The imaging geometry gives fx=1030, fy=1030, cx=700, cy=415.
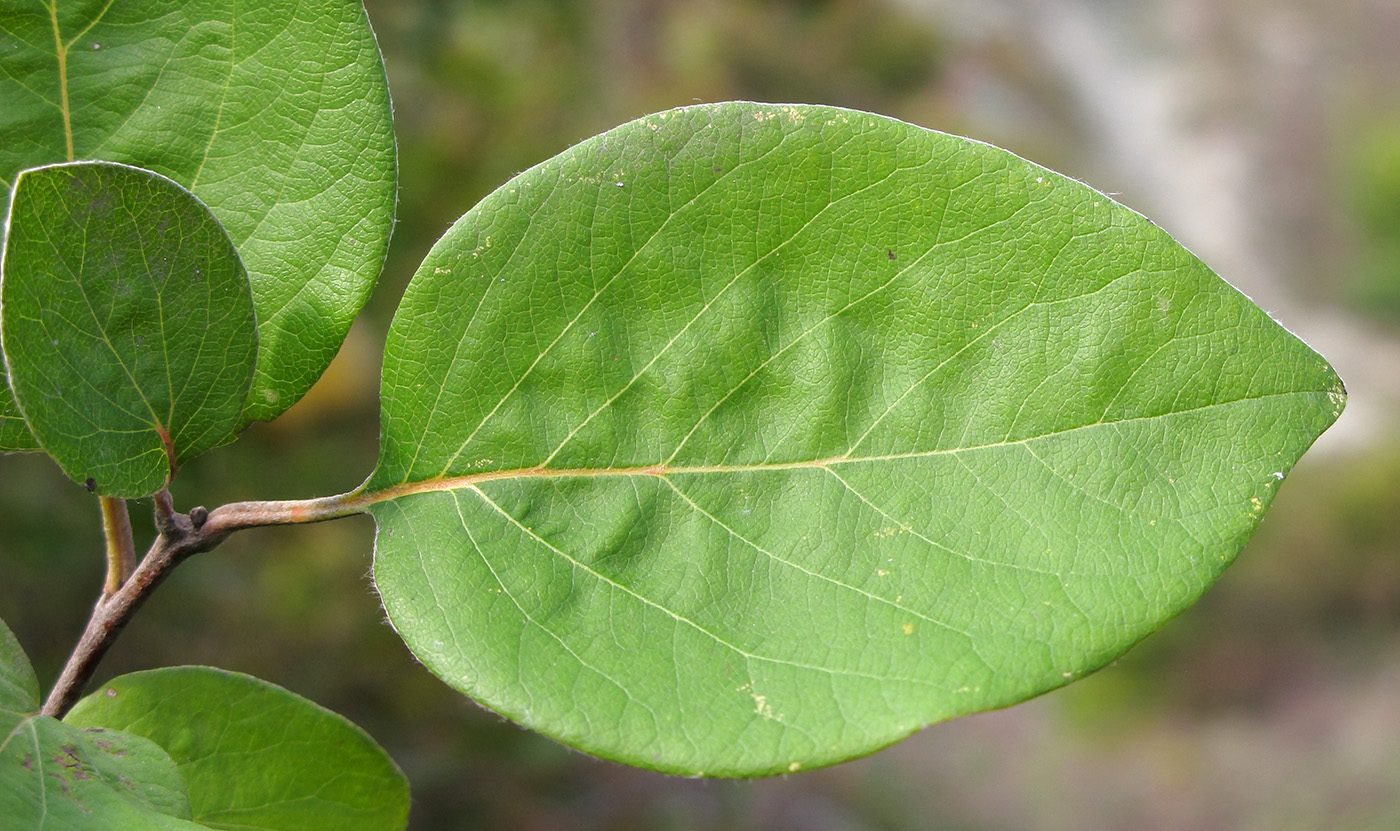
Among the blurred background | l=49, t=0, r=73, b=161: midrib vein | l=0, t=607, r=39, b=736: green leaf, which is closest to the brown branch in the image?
l=0, t=607, r=39, b=736: green leaf

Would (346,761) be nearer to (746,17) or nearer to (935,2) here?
(746,17)

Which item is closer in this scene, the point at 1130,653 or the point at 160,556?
the point at 160,556

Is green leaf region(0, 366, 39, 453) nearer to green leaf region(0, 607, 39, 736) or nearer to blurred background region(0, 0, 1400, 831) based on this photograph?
green leaf region(0, 607, 39, 736)

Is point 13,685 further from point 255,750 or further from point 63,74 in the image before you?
point 63,74

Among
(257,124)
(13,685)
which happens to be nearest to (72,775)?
(13,685)

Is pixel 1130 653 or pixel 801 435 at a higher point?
pixel 801 435

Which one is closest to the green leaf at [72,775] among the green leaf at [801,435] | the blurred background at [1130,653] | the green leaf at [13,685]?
the green leaf at [13,685]

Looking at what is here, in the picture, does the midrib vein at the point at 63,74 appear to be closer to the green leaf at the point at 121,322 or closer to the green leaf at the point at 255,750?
the green leaf at the point at 121,322
